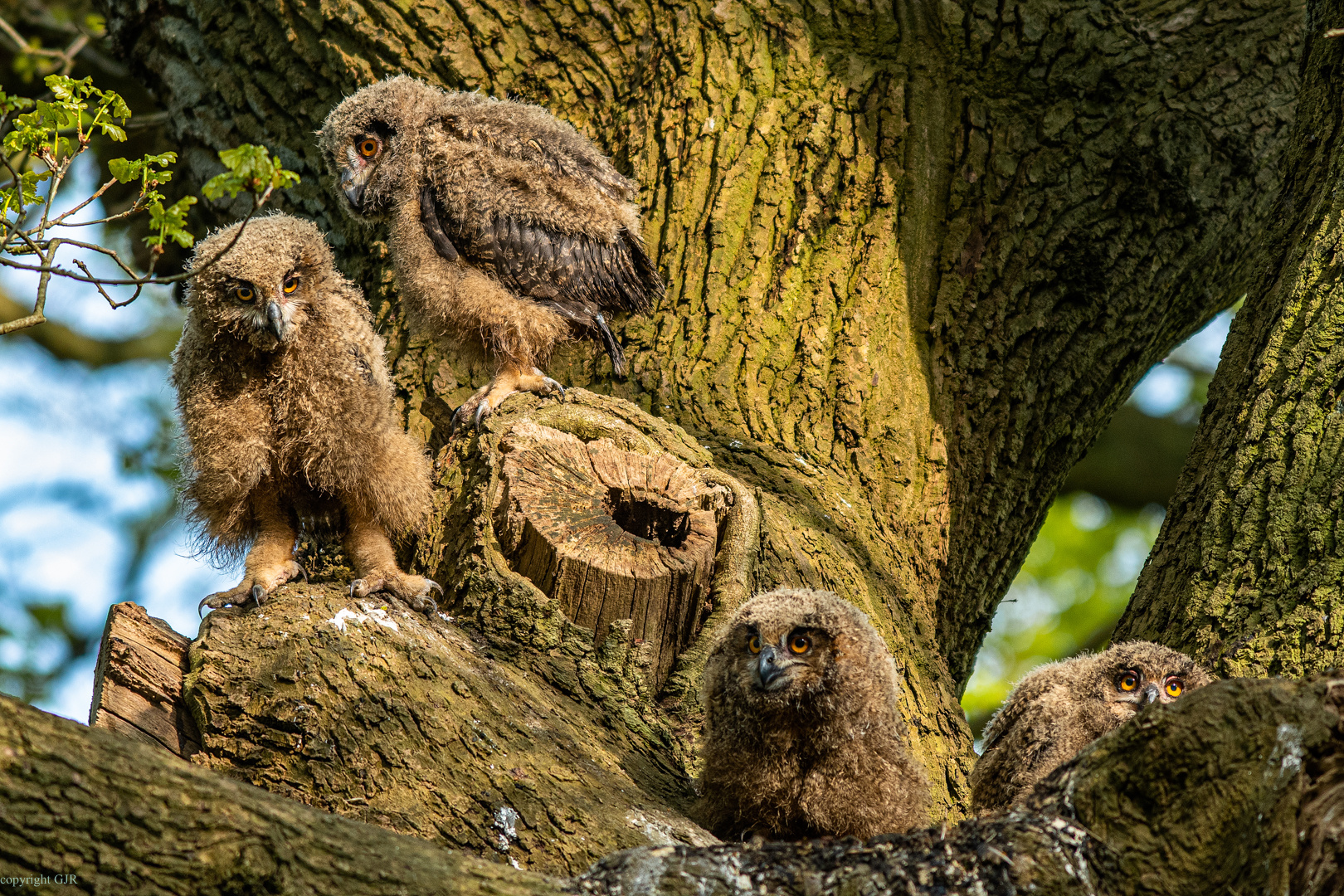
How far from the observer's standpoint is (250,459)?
3.69 metres

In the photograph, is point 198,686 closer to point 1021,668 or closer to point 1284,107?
point 1284,107

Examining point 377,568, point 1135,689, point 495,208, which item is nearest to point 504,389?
point 495,208

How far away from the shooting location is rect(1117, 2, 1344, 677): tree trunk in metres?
2.93

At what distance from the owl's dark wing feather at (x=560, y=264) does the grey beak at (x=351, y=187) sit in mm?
272

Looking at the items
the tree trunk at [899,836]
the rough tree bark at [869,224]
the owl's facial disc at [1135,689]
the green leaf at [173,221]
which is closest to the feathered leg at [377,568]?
the rough tree bark at [869,224]

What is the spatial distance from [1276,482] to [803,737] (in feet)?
4.69

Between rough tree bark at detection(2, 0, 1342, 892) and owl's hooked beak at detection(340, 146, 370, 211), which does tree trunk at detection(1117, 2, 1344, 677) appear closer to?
rough tree bark at detection(2, 0, 1342, 892)

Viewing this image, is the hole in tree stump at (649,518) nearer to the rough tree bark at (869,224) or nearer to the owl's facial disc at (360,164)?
the rough tree bark at (869,224)

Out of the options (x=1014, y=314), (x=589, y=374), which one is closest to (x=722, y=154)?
(x=589, y=374)

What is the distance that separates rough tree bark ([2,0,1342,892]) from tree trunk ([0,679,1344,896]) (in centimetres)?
161

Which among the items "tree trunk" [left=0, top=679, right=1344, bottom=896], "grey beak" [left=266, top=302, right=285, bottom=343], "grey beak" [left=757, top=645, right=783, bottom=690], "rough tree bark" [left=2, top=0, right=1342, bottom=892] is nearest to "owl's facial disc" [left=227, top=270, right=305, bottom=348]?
"grey beak" [left=266, top=302, right=285, bottom=343]

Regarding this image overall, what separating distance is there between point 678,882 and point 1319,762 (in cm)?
110

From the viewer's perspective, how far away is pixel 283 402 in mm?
3695

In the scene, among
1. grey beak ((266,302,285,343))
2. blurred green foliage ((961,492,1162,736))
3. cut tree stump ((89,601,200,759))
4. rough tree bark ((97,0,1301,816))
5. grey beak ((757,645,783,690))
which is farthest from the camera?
blurred green foliage ((961,492,1162,736))
